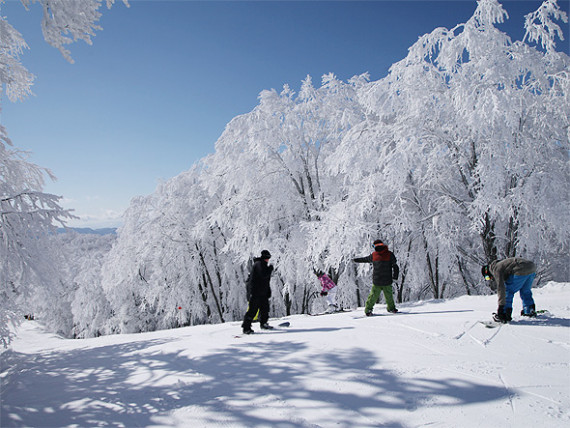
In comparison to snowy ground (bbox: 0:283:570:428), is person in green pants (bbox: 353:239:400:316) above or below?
above

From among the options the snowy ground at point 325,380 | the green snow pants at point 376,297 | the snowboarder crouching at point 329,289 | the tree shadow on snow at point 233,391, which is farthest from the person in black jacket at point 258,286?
the snowboarder crouching at point 329,289

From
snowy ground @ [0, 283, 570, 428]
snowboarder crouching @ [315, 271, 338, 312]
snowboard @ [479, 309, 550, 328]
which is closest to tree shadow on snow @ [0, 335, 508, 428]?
snowy ground @ [0, 283, 570, 428]

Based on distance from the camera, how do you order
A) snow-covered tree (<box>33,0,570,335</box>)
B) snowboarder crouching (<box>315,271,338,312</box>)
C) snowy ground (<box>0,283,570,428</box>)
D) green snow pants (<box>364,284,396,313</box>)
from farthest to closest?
1. snowboarder crouching (<box>315,271,338,312</box>)
2. snow-covered tree (<box>33,0,570,335</box>)
3. green snow pants (<box>364,284,396,313</box>)
4. snowy ground (<box>0,283,570,428</box>)

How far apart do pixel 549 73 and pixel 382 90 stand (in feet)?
12.6

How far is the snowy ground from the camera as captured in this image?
240cm

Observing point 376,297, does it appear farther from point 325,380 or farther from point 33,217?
point 33,217

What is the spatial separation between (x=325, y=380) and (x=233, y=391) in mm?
929

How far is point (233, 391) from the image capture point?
293cm

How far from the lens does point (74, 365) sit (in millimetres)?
4492

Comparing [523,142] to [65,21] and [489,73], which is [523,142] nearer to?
[489,73]

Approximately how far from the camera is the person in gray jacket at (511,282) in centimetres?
439

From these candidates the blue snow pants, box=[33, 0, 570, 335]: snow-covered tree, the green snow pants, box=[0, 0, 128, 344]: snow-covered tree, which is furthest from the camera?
box=[33, 0, 570, 335]: snow-covered tree

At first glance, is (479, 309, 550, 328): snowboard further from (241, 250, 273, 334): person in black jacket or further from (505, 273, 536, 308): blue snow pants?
(241, 250, 273, 334): person in black jacket

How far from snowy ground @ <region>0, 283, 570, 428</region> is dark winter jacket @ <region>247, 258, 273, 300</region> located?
28.5 inches
